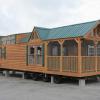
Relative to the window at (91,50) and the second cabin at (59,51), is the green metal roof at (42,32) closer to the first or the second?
the second cabin at (59,51)

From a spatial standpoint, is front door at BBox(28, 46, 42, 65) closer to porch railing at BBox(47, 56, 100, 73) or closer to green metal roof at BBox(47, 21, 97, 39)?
porch railing at BBox(47, 56, 100, 73)

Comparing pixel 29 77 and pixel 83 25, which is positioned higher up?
pixel 83 25

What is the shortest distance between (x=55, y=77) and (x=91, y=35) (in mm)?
3847

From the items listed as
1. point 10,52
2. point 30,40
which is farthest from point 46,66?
point 10,52

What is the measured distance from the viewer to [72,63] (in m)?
16.9

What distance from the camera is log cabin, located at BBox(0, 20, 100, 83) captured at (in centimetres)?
1677

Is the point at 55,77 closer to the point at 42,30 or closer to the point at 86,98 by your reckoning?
the point at 42,30

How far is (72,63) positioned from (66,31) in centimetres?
247

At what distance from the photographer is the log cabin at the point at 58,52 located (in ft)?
55.0

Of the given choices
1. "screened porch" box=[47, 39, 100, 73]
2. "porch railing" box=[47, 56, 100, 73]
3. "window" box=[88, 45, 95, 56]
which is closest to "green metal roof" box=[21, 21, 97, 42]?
"screened porch" box=[47, 39, 100, 73]

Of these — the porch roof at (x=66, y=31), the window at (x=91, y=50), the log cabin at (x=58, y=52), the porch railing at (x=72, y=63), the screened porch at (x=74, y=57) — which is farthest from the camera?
the window at (x=91, y=50)

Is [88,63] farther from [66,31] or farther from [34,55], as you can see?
[34,55]

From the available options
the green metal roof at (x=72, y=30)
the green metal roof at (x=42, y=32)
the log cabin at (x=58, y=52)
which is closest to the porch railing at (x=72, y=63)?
the log cabin at (x=58, y=52)

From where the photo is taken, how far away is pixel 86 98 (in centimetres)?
1182
